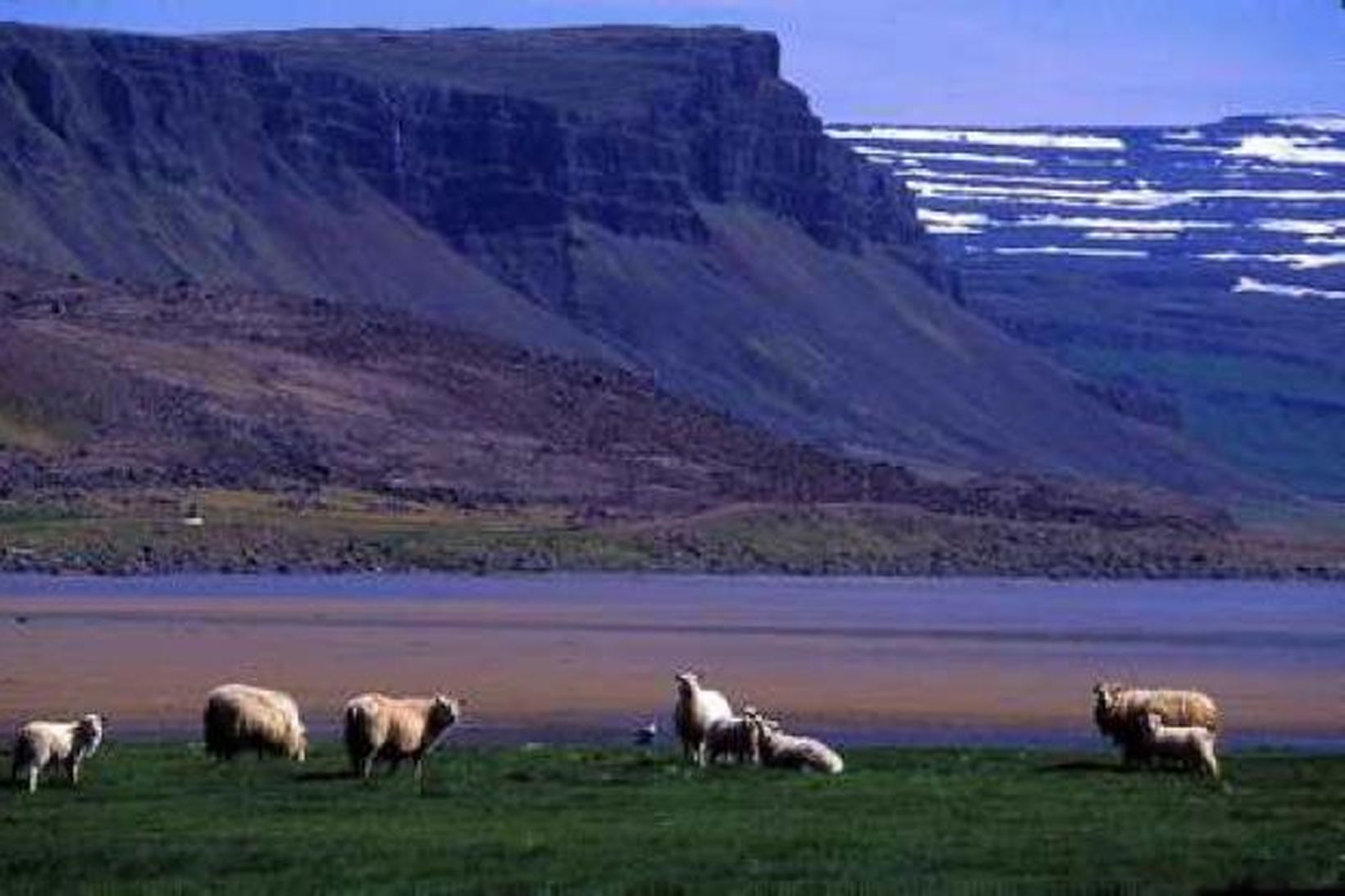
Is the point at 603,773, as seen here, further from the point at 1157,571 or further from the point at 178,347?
the point at 178,347

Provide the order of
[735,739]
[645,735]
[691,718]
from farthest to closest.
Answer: [645,735] → [691,718] → [735,739]

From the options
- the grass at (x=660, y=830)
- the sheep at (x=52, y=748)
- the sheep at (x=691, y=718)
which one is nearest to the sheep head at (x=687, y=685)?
the sheep at (x=691, y=718)

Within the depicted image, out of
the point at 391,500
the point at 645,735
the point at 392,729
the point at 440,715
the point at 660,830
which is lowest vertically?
the point at 660,830

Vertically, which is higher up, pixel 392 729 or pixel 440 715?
pixel 440 715

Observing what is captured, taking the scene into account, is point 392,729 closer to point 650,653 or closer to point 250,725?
point 250,725

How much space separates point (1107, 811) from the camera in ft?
123

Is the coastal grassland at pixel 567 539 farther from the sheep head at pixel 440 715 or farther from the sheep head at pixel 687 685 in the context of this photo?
the sheep head at pixel 440 715

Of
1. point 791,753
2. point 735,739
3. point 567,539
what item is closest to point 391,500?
point 567,539

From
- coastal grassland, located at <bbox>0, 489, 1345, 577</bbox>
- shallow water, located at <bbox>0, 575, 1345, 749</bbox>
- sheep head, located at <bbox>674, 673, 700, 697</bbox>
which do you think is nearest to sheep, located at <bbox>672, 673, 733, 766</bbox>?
sheep head, located at <bbox>674, 673, 700, 697</bbox>

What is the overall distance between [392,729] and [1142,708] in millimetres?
9701

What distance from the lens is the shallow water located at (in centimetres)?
5909

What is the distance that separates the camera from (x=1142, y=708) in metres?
46.4

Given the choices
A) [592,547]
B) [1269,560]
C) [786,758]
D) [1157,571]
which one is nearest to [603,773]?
[786,758]

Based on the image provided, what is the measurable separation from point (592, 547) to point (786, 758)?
351 ft
